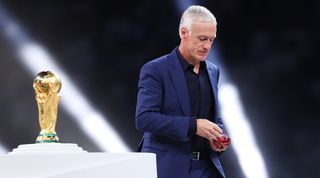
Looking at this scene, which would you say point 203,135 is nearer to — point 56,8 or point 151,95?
point 151,95

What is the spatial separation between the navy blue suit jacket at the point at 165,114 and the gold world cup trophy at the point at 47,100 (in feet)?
1.16

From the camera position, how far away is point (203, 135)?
2080mm

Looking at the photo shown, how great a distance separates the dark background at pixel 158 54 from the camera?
3943 mm

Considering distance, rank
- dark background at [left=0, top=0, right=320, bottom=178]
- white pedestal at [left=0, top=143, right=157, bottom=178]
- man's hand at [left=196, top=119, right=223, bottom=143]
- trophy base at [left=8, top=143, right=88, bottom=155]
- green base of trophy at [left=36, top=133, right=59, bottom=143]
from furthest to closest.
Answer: dark background at [left=0, top=0, right=320, bottom=178] < man's hand at [left=196, top=119, right=223, bottom=143] < green base of trophy at [left=36, top=133, right=59, bottom=143] < trophy base at [left=8, top=143, right=88, bottom=155] < white pedestal at [left=0, top=143, right=157, bottom=178]

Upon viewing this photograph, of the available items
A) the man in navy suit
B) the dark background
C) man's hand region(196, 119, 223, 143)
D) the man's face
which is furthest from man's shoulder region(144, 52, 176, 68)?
the dark background

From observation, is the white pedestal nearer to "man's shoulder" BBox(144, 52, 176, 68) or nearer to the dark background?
"man's shoulder" BBox(144, 52, 176, 68)

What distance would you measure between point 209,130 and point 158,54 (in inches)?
84.0

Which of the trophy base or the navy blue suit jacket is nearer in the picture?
the trophy base

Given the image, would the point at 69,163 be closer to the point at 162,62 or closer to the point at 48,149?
the point at 48,149

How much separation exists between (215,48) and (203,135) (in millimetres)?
2006

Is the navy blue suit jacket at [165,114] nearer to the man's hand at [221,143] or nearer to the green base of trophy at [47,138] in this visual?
the man's hand at [221,143]

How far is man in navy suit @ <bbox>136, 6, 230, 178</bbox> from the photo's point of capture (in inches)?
84.2

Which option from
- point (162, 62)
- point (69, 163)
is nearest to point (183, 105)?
point (162, 62)

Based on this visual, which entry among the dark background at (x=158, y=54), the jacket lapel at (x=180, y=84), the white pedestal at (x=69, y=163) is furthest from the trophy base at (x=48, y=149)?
the dark background at (x=158, y=54)
